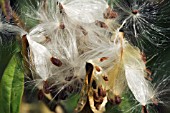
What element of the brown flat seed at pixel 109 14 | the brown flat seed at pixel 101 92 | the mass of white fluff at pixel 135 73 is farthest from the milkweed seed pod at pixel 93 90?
the brown flat seed at pixel 109 14

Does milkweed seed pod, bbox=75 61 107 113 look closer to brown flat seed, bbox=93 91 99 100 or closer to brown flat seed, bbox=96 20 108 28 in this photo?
brown flat seed, bbox=93 91 99 100

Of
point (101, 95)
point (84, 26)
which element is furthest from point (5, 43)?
point (101, 95)

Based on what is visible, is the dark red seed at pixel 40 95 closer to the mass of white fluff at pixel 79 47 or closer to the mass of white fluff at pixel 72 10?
the mass of white fluff at pixel 79 47

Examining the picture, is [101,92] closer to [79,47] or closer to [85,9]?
[79,47]

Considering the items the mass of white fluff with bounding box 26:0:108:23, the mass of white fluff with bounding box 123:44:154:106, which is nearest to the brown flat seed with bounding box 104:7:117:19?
the mass of white fluff with bounding box 26:0:108:23

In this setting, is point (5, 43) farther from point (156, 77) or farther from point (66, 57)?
point (156, 77)

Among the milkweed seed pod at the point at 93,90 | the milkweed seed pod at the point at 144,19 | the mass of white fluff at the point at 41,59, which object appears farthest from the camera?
the milkweed seed pod at the point at 144,19

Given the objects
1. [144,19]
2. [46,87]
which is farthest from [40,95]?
[144,19]
